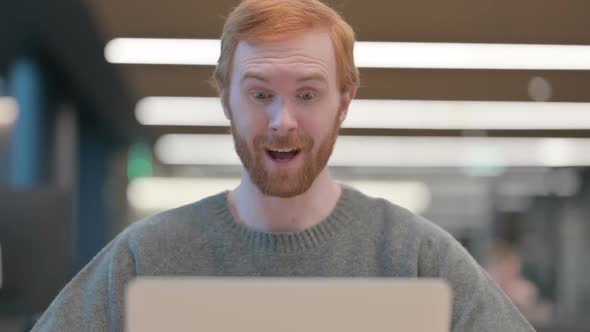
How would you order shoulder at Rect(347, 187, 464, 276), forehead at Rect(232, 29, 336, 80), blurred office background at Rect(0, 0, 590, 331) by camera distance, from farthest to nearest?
1. blurred office background at Rect(0, 0, 590, 331)
2. shoulder at Rect(347, 187, 464, 276)
3. forehead at Rect(232, 29, 336, 80)

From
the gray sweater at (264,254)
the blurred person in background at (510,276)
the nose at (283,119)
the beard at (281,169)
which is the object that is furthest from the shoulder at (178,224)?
the blurred person in background at (510,276)

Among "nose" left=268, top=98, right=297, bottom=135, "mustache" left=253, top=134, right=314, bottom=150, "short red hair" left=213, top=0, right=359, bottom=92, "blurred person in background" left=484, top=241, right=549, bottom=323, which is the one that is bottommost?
"blurred person in background" left=484, top=241, right=549, bottom=323

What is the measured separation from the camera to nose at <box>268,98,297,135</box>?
1.34 meters

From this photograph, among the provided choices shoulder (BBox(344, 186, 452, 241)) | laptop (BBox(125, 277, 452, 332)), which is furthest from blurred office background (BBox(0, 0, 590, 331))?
laptop (BBox(125, 277, 452, 332))

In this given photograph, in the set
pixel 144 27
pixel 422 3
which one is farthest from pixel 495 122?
pixel 144 27

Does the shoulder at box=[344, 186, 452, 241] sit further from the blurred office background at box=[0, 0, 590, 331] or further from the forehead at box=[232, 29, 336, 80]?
the blurred office background at box=[0, 0, 590, 331]

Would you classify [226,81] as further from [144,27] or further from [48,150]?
[48,150]

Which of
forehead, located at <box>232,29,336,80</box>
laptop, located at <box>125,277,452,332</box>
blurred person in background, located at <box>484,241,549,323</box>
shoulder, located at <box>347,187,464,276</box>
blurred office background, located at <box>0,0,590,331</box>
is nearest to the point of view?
laptop, located at <box>125,277,452,332</box>

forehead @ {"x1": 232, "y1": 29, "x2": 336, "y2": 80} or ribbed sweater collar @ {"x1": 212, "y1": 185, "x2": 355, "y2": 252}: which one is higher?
forehead @ {"x1": 232, "y1": 29, "x2": 336, "y2": 80}

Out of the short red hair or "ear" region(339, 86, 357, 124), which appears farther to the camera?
"ear" region(339, 86, 357, 124)

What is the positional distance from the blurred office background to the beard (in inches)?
21.9

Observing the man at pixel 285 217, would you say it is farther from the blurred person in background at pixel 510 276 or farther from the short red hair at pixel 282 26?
the blurred person in background at pixel 510 276

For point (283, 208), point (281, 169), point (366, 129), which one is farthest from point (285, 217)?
point (366, 129)

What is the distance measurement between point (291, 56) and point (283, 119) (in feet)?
0.30
